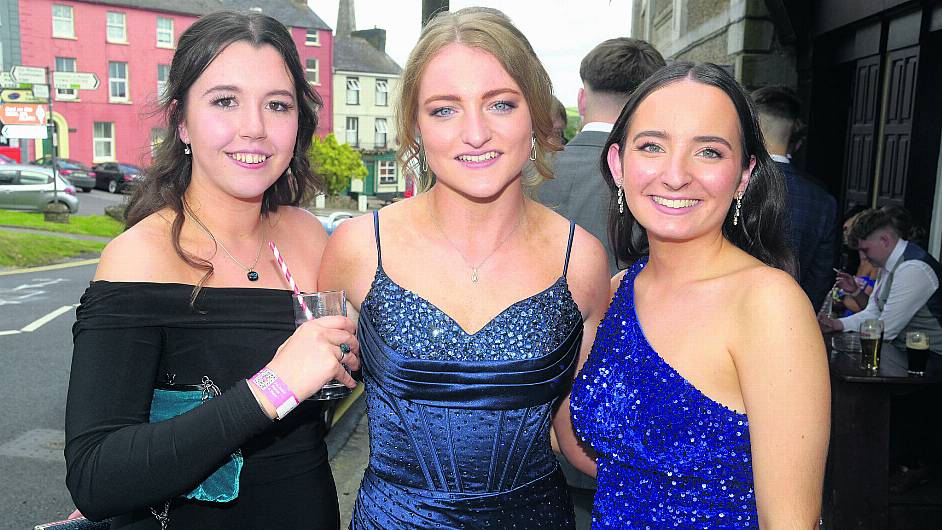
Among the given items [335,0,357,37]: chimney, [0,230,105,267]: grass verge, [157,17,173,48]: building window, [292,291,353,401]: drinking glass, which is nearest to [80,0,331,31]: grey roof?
[157,17,173,48]: building window

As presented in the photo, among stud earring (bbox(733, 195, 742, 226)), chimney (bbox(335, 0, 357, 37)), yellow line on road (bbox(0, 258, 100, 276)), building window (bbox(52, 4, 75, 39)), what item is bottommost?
yellow line on road (bbox(0, 258, 100, 276))

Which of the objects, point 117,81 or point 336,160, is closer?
point 117,81

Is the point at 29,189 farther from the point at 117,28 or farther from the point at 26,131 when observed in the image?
the point at 117,28

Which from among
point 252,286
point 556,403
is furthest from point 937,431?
point 252,286

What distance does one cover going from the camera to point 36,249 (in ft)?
48.2

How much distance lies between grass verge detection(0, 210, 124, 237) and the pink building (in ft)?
59.0

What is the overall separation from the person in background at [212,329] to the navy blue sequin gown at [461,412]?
0.50 feet

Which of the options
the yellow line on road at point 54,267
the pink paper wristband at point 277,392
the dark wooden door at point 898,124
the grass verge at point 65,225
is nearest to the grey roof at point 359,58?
the grass verge at point 65,225

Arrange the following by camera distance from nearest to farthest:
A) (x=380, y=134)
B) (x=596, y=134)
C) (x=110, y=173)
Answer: (x=596, y=134) → (x=110, y=173) → (x=380, y=134)

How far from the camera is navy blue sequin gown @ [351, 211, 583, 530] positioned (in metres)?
2.02

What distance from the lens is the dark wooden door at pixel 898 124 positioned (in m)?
5.68

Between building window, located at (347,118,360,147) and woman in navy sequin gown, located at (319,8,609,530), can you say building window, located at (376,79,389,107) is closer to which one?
building window, located at (347,118,360,147)

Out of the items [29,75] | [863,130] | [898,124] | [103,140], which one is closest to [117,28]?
[103,140]

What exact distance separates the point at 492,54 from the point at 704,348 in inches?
38.5
